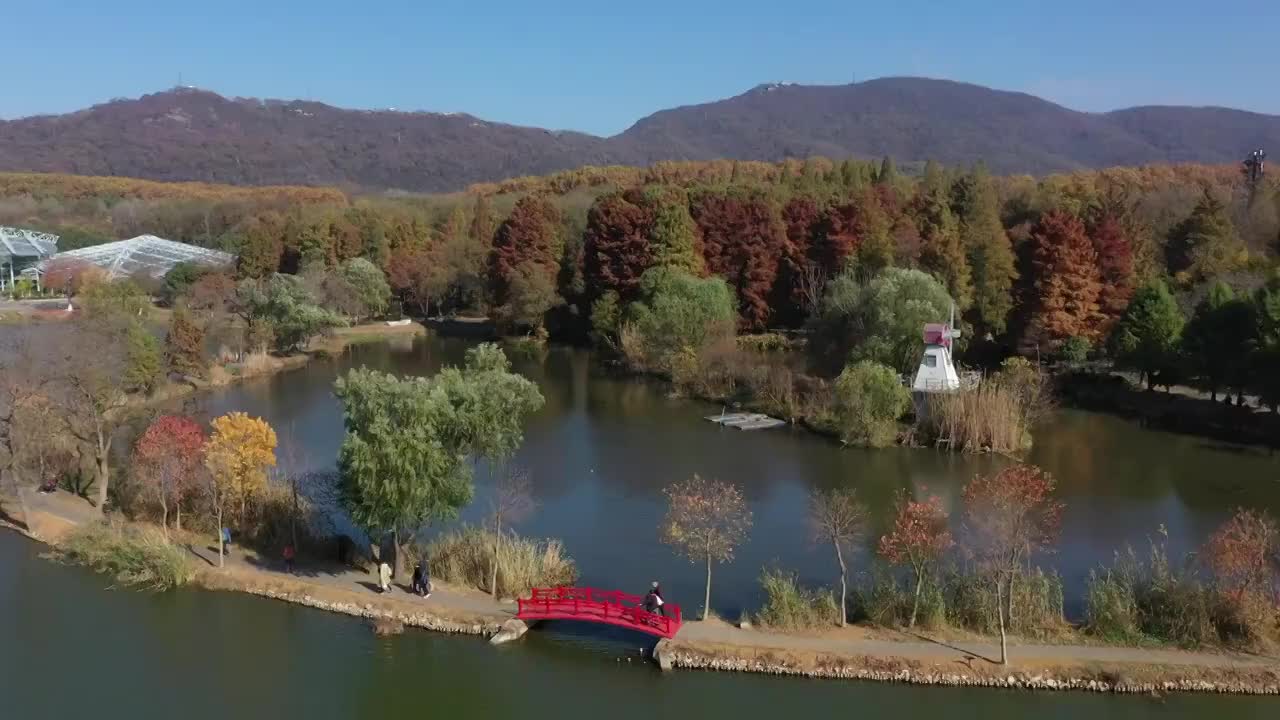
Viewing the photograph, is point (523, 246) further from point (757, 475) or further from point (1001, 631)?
point (1001, 631)

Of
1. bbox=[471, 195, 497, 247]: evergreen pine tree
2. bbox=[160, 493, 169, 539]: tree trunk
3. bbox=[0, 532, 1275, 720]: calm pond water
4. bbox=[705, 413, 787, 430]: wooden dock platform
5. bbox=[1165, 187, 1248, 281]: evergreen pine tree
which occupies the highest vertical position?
bbox=[1165, 187, 1248, 281]: evergreen pine tree

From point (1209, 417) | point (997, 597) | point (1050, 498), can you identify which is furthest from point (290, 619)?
point (1209, 417)

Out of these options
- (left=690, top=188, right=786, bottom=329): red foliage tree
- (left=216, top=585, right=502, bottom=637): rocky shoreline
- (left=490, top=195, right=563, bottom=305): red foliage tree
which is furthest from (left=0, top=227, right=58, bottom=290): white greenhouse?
(left=216, top=585, right=502, bottom=637): rocky shoreline

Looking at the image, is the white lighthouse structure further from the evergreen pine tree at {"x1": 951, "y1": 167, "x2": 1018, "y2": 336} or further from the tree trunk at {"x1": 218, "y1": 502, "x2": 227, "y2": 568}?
the tree trunk at {"x1": 218, "y1": 502, "x2": 227, "y2": 568}

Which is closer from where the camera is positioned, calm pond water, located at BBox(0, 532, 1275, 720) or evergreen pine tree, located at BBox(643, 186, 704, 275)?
calm pond water, located at BBox(0, 532, 1275, 720)

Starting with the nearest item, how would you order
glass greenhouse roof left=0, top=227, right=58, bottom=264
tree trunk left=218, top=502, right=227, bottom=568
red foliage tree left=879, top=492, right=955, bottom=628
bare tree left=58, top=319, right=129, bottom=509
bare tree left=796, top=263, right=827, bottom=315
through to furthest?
red foliage tree left=879, top=492, right=955, bottom=628, tree trunk left=218, top=502, right=227, bottom=568, bare tree left=58, top=319, right=129, bottom=509, bare tree left=796, top=263, right=827, bottom=315, glass greenhouse roof left=0, top=227, right=58, bottom=264

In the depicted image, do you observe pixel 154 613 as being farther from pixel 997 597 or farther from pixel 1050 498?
pixel 1050 498

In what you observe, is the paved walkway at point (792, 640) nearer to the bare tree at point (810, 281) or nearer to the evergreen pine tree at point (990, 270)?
the evergreen pine tree at point (990, 270)

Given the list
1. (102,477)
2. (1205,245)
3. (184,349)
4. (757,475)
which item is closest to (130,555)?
(102,477)
